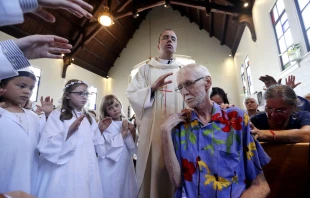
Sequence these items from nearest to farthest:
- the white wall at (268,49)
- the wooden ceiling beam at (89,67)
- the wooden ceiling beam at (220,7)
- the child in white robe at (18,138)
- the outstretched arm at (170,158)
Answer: the outstretched arm at (170,158)
the child in white robe at (18,138)
the white wall at (268,49)
the wooden ceiling beam at (220,7)
the wooden ceiling beam at (89,67)

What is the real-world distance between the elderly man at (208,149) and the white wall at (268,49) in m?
2.98

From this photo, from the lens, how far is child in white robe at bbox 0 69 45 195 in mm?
1322

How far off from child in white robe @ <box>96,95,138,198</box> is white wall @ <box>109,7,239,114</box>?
8230 millimetres

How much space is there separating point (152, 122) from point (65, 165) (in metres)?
0.81

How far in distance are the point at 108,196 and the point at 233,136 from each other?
4.59ft

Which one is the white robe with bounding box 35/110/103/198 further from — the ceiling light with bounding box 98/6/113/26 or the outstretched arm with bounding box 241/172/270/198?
the ceiling light with bounding box 98/6/113/26

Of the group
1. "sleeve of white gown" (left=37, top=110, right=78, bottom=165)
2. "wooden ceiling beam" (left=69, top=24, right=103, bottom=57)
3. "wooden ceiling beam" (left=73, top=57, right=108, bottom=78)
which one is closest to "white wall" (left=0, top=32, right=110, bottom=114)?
"wooden ceiling beam" (left=73, top=57, right=108, bottom=78)

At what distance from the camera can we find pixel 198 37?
1051cm

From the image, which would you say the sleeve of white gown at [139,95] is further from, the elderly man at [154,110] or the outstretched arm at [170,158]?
the outstretched arm at [170,158]

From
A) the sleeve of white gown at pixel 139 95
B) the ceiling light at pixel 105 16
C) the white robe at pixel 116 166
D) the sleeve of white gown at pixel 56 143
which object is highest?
the ceiling light at pixel 105 16

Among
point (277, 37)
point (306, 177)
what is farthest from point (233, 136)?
point (277, 37)

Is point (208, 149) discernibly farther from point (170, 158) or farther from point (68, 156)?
point (68, 156)

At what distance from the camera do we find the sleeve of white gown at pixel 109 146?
1.94 m

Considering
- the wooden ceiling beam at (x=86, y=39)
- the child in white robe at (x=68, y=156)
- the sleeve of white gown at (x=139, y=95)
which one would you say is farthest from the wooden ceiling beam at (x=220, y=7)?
the child in white robe at (x=68, y=156)
